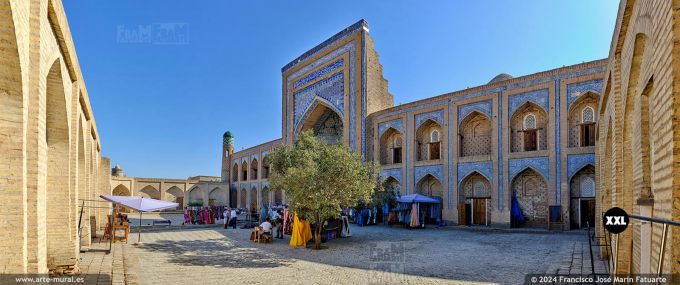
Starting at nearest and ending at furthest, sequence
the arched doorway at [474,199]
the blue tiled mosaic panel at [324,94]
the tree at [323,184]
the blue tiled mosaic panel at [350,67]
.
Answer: the tree at [323,184] → the arched doorway at [474,199] → the blue tiled mosaic panel at [350,67] → the blue tiled mosaic panel at [324,94]

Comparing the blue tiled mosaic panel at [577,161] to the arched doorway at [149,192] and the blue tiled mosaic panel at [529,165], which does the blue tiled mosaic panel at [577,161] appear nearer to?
the blue tiled mosaic panel at [529,165]

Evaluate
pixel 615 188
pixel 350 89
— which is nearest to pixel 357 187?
pixel 615 188

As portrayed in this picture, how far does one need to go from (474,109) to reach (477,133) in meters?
1.39

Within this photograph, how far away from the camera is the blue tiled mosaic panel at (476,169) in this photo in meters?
19.0

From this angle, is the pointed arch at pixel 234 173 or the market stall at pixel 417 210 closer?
the market stall at pixel 417 210

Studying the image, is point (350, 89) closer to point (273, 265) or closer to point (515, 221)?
point (515, 221)

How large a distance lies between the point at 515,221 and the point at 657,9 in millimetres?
15906

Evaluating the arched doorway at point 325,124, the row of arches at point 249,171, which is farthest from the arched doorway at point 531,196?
the row of arches at point 249,171

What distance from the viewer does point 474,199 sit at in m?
20.2

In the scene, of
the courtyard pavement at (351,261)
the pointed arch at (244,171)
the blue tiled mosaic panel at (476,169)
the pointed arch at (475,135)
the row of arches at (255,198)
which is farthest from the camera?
the pointed arch at (244,171)

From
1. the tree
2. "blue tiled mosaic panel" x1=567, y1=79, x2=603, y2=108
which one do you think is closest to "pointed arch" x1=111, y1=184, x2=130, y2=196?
the tree

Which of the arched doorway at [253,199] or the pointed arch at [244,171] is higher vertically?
the pointed arch at [244,171]

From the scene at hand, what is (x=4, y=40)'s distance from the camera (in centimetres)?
416

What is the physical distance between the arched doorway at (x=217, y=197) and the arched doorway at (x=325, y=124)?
14.8m
